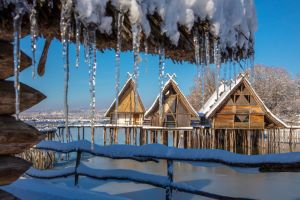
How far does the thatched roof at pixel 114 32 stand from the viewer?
231 centimetres

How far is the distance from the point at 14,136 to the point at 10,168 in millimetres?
313

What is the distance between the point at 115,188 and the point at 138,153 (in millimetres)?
3615

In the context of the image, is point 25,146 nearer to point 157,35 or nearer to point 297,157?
point 157,35

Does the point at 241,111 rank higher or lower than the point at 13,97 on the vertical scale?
lower

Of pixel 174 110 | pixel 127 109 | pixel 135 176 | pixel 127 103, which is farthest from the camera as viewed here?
pixel 127 109

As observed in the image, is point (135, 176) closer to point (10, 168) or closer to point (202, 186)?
point (10, 168)

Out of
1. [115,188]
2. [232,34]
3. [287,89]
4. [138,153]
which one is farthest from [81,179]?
[287,89]

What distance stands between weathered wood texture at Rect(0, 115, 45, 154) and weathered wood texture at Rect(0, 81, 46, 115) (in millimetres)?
107

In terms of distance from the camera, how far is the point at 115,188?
26.5ft

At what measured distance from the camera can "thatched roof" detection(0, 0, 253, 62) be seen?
2.31m

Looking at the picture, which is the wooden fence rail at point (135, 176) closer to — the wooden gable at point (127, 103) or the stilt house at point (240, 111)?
the stilt house at point (240, 111)

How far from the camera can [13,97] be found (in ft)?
9.75

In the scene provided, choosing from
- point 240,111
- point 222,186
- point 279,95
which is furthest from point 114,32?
point 279,95

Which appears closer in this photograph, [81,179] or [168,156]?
[168,156]
